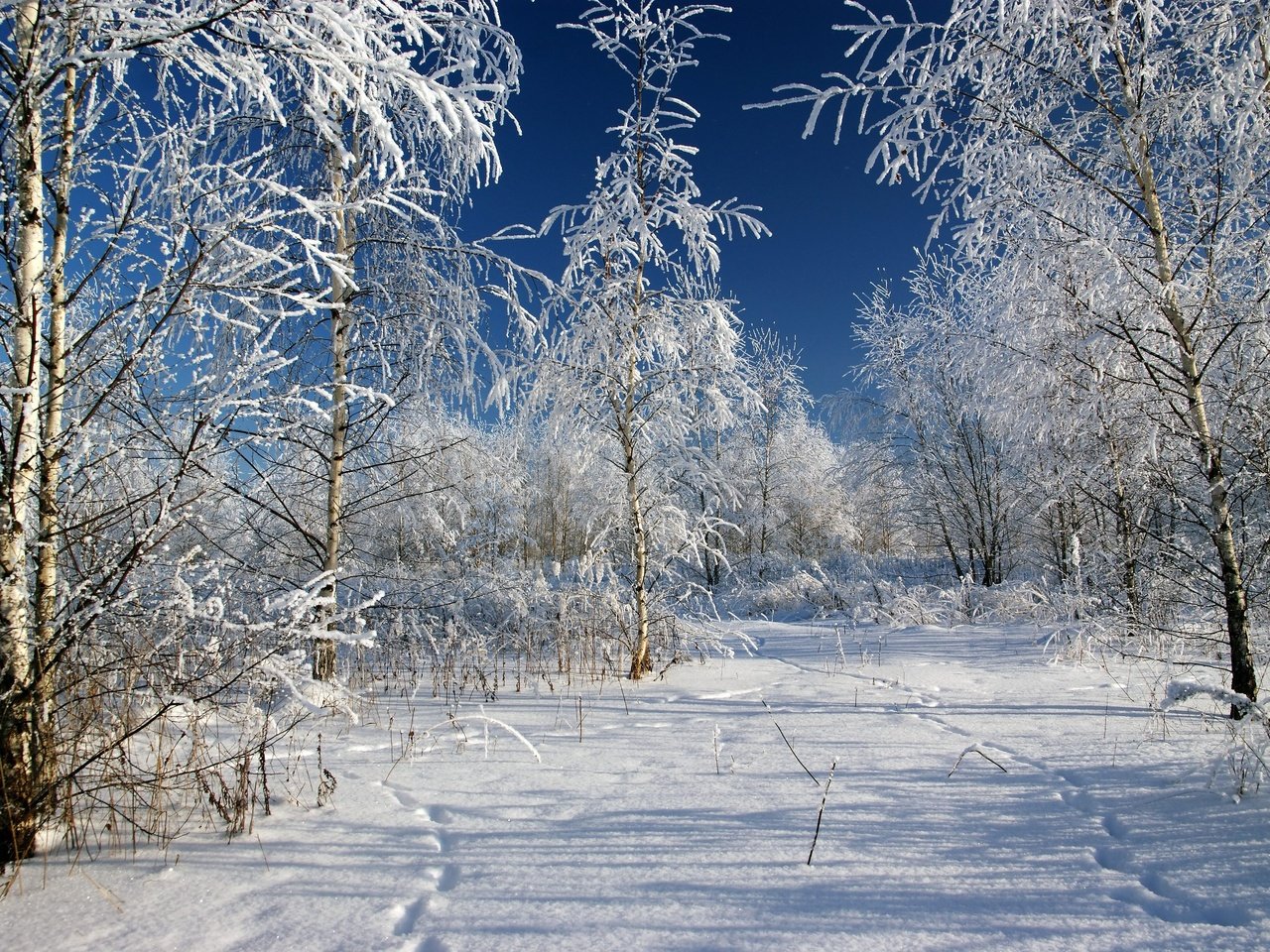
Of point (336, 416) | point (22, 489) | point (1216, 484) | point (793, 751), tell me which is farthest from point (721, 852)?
point (336, 416)

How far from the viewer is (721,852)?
2.38m

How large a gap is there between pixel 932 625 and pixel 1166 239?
6.97 meters

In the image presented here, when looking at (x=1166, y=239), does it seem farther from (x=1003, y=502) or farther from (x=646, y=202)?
(x=1003, y=502)

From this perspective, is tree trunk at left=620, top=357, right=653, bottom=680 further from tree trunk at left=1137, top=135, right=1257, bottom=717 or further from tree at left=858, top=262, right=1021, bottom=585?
tree at left=858, top=262, right=1021, bottom=585

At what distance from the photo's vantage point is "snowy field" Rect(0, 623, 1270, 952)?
1901 mm

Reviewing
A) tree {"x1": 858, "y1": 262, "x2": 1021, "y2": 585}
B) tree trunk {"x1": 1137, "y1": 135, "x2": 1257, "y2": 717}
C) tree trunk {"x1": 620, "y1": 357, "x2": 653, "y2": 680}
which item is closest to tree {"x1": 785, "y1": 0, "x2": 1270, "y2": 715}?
tree trunk {"x1": 1137, "y1": 135, "x2": 1257, "y2": 717}

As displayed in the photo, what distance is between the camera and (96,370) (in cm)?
282

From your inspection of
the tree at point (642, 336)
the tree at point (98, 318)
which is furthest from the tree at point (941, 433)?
the tree at point (98, 318)

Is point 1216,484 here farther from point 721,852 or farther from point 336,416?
point 336,416

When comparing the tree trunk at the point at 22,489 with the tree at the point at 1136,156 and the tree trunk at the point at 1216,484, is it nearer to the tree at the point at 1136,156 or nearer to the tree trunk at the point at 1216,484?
the tree at the point at 1136,156

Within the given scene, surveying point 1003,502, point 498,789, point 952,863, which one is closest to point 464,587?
point 498,789

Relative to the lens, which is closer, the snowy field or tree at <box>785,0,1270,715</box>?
the snowy field

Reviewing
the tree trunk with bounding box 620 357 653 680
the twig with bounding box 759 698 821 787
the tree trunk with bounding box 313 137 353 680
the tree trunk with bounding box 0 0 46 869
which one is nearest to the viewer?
the tree trunk with bounding box 0 0 46 869

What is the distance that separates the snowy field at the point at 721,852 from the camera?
1.90 metres
